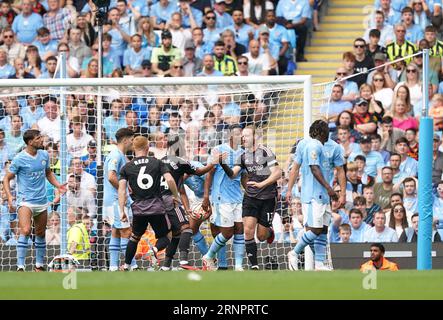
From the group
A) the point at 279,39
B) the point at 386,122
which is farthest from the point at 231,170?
the point at 279,39

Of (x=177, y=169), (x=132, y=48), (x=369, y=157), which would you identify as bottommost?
(x=177, y=169)

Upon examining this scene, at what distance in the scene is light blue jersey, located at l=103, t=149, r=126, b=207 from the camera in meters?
14.8

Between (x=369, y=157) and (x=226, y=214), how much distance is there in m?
3.22

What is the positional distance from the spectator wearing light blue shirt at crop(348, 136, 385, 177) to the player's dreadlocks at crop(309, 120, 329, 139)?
10.4ft

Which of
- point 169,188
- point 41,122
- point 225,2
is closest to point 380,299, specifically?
point 169,188

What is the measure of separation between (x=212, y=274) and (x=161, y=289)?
0.85m

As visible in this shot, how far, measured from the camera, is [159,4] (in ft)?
66.8

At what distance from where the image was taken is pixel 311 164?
1445cm

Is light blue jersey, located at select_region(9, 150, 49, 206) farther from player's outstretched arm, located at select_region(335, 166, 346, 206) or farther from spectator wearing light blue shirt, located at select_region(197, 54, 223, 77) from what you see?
spectator wearing light blue shirt, located at select_region(197, 54, 223, 77)

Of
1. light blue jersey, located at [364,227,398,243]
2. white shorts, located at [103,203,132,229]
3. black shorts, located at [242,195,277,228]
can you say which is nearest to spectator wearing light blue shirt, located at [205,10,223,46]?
light blue jersey, located at [364,227,398,243]

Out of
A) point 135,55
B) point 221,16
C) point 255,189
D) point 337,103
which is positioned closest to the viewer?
point 255,189

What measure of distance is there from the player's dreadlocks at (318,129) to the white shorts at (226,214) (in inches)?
52.7

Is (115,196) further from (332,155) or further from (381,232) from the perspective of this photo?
(381,232)
